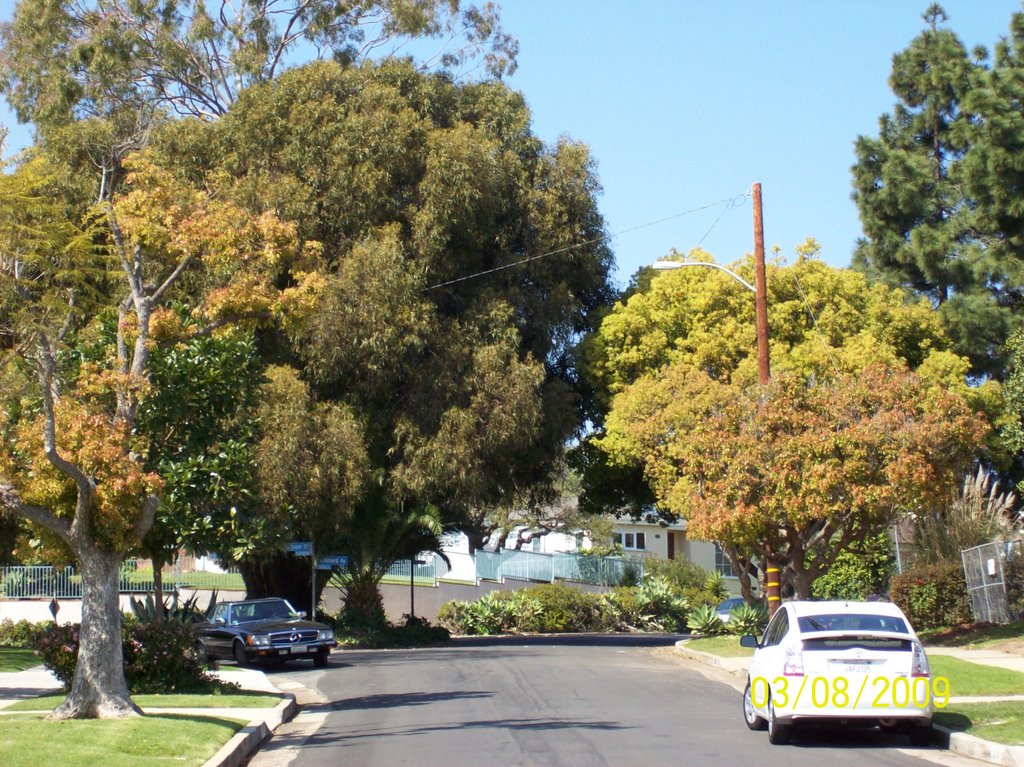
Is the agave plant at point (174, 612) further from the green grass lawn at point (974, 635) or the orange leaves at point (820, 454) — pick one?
the green grass lawn at point (974, 635)

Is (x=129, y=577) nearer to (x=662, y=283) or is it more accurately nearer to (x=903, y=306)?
(x=662, y=283)

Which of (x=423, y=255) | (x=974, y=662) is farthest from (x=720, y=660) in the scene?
(x=423, y=255)

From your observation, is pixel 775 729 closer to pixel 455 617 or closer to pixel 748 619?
pixel 748 619

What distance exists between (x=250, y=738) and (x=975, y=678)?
1070 cm

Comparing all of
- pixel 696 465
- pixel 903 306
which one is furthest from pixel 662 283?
pixel 696 465

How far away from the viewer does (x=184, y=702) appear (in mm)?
16594

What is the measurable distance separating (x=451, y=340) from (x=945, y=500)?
45.1 feet

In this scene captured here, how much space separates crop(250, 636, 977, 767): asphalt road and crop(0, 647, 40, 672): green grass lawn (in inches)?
215

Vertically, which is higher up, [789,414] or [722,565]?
[789,414]

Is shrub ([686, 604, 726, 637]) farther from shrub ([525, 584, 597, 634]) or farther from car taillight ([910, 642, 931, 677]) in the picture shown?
car taillight ([910, 642, 931, 677])

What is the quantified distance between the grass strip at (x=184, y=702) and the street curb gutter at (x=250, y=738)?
0.26m

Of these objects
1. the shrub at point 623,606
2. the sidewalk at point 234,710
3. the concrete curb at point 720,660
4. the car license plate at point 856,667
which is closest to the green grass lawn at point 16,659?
the sidewalk at point 234,710

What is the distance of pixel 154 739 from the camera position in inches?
485

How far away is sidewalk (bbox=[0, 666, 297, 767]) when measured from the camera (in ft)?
41.4
